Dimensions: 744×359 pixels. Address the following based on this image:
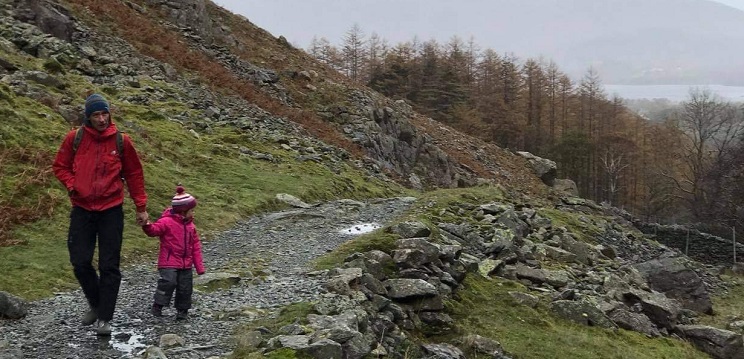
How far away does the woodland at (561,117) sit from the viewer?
64375mm

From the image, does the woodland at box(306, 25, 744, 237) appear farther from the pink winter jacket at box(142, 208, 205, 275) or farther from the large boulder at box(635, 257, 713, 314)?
the pink winter jacket at box(142, 208, 205, 275)

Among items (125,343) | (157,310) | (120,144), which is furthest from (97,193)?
(157,310)

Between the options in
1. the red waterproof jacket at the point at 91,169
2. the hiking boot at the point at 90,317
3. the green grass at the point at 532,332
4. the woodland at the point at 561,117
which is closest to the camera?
the red waterproof jacket at the point at 91,169

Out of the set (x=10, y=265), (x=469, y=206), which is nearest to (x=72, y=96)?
(x=10, y=265)

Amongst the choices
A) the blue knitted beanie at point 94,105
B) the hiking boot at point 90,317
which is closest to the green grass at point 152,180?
the hiking boot at point 90,317

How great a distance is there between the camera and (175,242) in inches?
312

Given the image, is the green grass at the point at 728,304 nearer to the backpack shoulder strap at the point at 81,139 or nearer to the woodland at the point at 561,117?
the backpack shoulder strap at the point at 81,139

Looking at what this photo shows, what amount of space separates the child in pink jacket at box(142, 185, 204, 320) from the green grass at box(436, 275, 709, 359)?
139 inches

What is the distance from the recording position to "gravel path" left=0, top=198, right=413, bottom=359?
6.63 meters

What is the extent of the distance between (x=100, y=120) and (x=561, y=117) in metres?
81.4

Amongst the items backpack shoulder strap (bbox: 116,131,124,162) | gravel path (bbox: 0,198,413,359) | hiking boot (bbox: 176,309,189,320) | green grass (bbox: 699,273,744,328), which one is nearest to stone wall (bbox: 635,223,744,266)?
green grass (bbox: 699,273,744,328)

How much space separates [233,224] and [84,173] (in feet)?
26.8

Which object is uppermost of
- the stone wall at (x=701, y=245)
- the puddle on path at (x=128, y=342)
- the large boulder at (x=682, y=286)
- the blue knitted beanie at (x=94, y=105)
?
the blue knitted beanie at (x=94, y=105)

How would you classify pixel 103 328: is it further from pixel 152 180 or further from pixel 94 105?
pixel 152 180
